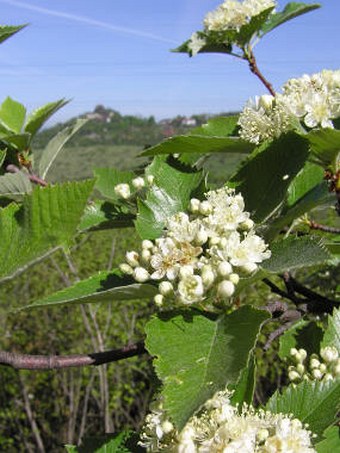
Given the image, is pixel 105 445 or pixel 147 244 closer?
pixel 147 244

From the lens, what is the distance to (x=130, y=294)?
43.5 inches

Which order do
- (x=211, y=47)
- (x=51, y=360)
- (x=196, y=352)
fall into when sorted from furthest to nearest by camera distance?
1. (x=211, y=47)
2. (x=51, y=360)
3. (x=196, y=352)

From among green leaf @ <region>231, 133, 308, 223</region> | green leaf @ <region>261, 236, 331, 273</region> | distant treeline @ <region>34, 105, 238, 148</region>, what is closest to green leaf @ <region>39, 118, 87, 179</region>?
green leaf @ <region>231, 133, 308, 223</region>

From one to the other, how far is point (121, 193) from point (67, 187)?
28.3 inches

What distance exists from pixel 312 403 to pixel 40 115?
1.50m

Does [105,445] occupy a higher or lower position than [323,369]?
lower

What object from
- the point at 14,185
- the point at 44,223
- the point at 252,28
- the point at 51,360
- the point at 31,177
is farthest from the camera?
the point at 252,28

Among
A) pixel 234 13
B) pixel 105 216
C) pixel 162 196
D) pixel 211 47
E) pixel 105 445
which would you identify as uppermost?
pixel 234 13

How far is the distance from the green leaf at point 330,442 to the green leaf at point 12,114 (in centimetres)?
161

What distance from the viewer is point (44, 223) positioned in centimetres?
82

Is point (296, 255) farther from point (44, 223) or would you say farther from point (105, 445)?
point (105, 445)

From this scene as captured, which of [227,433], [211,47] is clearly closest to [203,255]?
[227,433]

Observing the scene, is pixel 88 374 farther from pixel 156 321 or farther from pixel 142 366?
pixel 156 321

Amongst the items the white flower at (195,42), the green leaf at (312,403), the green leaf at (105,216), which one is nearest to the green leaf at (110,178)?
the green leaf at (105,216)
